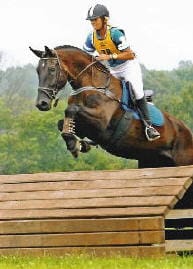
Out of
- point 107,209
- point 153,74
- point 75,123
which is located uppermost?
point 75,123

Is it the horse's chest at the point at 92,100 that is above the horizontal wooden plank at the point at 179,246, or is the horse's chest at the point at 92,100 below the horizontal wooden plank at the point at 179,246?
above

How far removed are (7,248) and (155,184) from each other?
2260mm

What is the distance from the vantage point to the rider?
11.1m

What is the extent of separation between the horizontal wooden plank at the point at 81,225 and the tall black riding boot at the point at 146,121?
8.82 feet

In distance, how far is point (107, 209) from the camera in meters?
9.12

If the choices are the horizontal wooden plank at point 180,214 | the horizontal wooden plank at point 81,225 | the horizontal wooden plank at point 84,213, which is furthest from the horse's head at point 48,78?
the horizontal wooden plank at point 180,214

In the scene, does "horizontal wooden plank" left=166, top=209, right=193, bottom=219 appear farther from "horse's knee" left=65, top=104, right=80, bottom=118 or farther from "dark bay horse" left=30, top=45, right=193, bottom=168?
"horse's knee" left=65, top=104, right=80, bottom=118

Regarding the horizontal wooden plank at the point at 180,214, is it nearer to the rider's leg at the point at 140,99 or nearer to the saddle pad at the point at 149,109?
the rider's leg at the point at 140,99

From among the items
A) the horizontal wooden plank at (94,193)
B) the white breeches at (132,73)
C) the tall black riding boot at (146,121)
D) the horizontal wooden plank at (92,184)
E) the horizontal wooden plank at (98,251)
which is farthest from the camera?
the white breeches at (132,73)

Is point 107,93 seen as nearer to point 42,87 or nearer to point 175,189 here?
point 42,87

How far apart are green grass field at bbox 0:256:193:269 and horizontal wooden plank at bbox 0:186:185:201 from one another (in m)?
0.85

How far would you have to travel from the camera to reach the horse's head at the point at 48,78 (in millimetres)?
10750

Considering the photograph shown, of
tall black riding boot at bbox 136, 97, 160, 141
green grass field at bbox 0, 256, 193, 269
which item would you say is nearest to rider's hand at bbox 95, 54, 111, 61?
tall black riding boot at bbox 136, 97, 160, 141

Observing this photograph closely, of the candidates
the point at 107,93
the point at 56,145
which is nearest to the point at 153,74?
the point at 56,145
